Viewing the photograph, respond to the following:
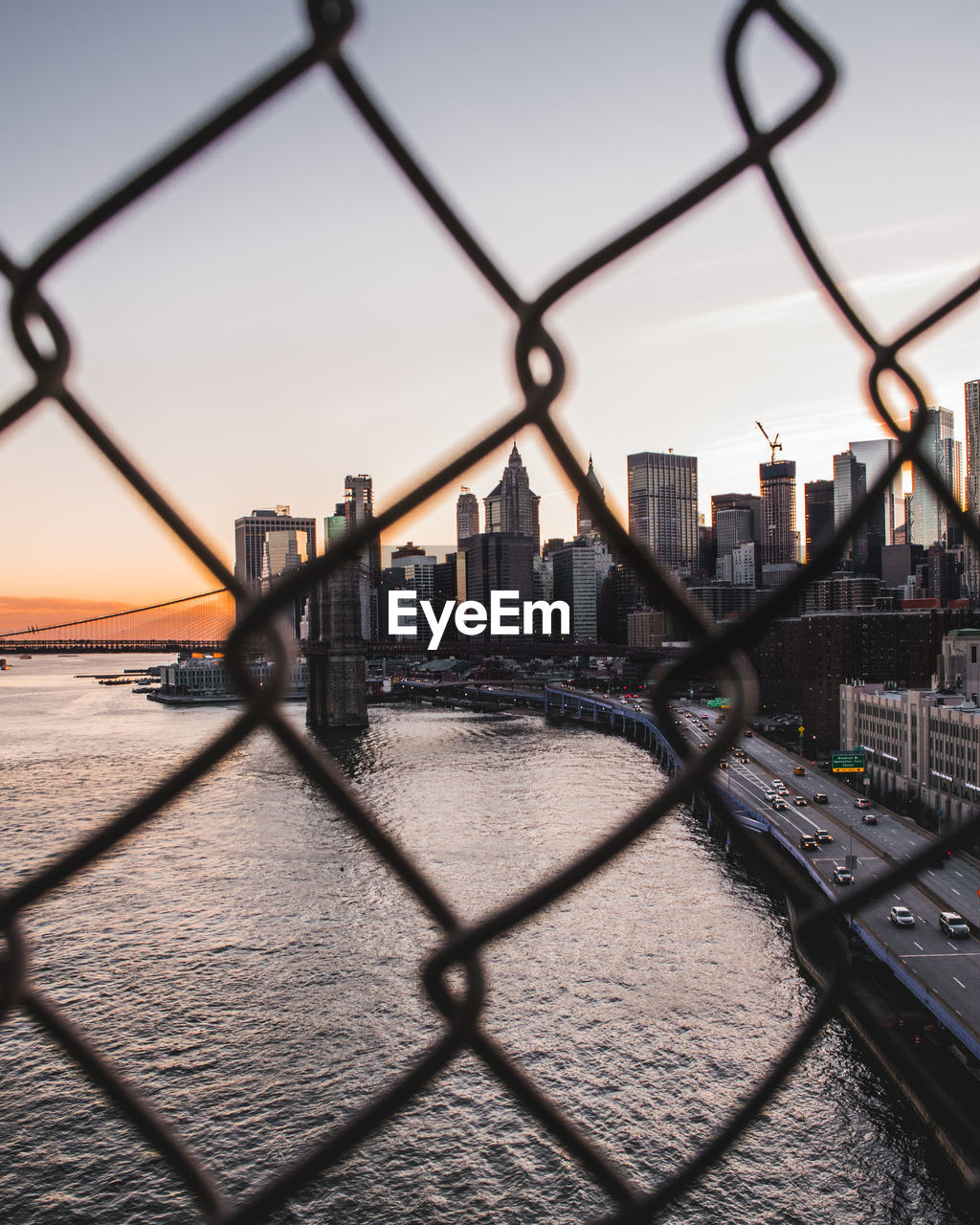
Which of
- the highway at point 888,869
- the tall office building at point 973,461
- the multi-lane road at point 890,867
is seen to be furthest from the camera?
the multi-lane road at point 890,867

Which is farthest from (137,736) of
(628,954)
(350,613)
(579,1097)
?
(579,1097)

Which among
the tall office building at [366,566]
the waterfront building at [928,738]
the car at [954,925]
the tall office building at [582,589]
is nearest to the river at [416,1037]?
the car at [954,925]

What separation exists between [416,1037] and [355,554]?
22.3ft

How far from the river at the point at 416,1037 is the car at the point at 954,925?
1.37 meters

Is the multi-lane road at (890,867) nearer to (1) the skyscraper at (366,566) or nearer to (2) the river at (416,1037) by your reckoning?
(2) the river at (416,1037)

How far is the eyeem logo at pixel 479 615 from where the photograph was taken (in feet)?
119

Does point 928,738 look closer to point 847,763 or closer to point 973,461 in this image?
point 847,763

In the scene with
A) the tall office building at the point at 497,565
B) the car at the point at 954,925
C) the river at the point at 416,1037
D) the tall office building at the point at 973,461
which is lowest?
the river at the point at 416,1037

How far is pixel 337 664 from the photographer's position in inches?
928

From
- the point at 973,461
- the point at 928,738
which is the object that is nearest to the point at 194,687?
the point at 928,738

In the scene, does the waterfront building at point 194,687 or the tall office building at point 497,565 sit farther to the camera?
the tall office building at point 497,565

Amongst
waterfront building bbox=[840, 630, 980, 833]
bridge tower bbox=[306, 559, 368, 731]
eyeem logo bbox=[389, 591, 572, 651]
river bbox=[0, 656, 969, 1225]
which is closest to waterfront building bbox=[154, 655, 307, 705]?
eyeem logo bbox=[389, 591, 572, 651]

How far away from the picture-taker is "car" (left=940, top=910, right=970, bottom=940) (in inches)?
304

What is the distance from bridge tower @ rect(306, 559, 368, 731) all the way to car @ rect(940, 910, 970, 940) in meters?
17.2
